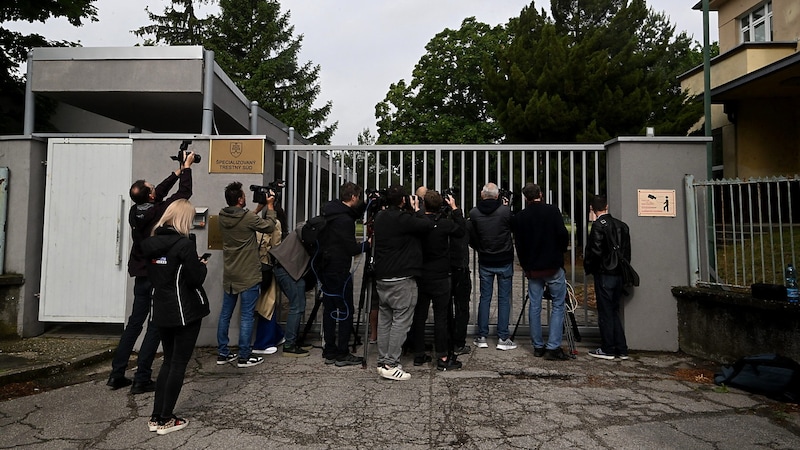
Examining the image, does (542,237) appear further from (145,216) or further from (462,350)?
(145,216)

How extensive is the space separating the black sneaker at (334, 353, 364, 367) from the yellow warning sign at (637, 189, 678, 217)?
363 centimetres

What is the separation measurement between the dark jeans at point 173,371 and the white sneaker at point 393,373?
1.85 m

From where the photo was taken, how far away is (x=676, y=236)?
573 cm

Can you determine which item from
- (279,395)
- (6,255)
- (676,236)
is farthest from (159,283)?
(676,236)

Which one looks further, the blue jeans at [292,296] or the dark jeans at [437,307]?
the blue jeans at [292,296]

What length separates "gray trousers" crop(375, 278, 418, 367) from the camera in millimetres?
4789

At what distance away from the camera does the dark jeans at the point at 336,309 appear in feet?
16.9

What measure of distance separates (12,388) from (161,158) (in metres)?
2.83

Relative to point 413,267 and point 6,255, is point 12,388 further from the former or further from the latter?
point 413,267

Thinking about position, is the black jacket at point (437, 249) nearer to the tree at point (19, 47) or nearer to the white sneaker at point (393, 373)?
the white sneaker at point (393, 373)

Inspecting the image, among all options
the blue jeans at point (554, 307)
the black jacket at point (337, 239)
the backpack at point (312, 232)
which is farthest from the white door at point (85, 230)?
the blue jeans at point (554, 307)

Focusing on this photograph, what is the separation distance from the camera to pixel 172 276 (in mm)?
3545

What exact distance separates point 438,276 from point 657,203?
9.23ft

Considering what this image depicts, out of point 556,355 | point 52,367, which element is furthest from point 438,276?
point 52,367
